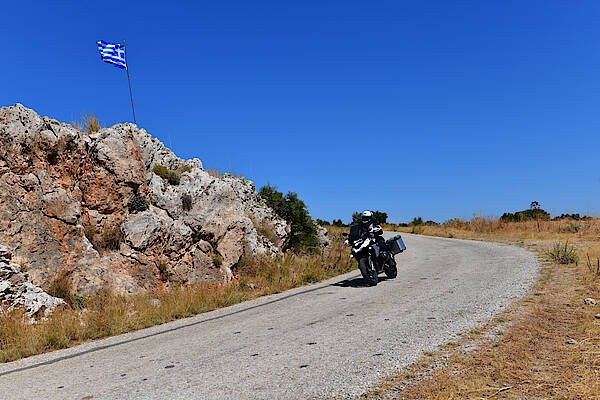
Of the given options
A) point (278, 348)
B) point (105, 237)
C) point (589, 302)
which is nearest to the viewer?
point (278, 348)

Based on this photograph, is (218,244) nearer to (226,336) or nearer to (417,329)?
(226,336)

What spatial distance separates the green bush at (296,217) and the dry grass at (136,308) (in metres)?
3.68

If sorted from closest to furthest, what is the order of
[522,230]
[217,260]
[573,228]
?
1. [217,260]
2. [573,228]
3. [522,230]

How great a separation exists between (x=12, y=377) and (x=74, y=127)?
858 centimetres

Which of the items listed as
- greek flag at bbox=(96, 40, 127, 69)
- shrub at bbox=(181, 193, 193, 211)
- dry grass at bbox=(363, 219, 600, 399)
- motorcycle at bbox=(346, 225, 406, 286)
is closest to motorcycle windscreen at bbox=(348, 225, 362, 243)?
motorcycle at bbox=(346, 225, 406, 286)

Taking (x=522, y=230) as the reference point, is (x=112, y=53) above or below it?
above

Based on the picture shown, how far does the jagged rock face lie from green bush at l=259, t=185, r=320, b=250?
13.6ft

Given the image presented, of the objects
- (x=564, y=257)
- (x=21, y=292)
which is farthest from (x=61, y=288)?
(x=564, y=257)

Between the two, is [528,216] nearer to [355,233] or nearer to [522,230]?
[522,230]

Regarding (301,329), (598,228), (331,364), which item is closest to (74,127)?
(301,329)

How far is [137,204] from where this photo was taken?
12.4 meters

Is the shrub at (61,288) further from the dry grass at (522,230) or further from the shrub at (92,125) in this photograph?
the dry grass at (522,230)

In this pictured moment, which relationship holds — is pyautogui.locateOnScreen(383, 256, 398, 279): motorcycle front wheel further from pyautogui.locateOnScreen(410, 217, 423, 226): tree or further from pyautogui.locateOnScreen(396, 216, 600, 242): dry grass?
pyautogui.locateOnScreen(410, 217, 423, 226): tree

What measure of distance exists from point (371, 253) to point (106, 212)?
801cm
